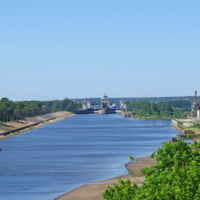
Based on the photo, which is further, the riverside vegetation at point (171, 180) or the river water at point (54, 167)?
the river water at point (54, 167)

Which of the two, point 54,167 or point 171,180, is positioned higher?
point 171,180

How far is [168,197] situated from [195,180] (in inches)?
62.7

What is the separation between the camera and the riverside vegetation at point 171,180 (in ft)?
59.5

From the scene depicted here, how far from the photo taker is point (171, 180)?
19.6 metres

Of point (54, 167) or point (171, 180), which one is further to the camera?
point (54, 167)

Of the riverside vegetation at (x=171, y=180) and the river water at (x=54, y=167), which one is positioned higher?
the riverside vegetation at (x=171, y=180)

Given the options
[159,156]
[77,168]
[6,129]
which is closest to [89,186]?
[77,168]

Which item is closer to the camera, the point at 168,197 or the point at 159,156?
the point at 168,197

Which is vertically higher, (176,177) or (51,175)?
(176,177)

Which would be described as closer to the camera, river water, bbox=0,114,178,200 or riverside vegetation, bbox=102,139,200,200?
riverside vegetation, bbox=102,139,200,200

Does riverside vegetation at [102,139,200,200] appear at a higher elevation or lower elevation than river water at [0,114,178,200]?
higher

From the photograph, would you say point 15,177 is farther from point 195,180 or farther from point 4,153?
point 195,180

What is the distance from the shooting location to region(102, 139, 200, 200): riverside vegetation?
18141 mm

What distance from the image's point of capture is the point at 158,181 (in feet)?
66.2
